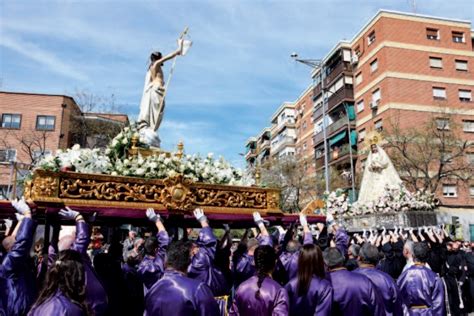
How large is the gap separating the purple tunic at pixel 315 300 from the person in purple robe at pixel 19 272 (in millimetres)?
2442

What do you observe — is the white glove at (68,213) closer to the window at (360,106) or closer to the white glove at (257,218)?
the white glove at (257,218)

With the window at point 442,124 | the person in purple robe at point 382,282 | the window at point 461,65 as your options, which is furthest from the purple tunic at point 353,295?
the window at point 461,65

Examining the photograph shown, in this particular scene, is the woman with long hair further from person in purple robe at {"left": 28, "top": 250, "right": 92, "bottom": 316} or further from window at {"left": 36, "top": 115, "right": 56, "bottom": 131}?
window at {"left": 36, "top": 115, "right": 56, "bottom": 131}

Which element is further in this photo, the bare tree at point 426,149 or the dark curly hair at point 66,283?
the bare tree at point 426,149

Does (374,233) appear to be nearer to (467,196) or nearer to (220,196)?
(220,196)

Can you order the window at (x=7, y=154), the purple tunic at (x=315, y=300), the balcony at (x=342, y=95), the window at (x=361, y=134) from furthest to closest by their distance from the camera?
1. the balcony at (x=342, y=95)
2. the window at (x=361, y=134)
3. the window at (x=7, y=154)
4. the purple tunic at (x=315, y=300)

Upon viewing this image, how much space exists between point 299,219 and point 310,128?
41.2 metres

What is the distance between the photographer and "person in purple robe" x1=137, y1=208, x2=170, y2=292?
4.83 metres

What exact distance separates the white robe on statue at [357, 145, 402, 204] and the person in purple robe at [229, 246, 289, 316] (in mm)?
9409

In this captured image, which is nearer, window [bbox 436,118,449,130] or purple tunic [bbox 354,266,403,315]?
purple tunic [bbox 354,266,403,315]

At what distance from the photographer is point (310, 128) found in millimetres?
46500

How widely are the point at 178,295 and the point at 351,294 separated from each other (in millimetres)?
1693

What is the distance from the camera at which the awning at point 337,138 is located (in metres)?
37.2

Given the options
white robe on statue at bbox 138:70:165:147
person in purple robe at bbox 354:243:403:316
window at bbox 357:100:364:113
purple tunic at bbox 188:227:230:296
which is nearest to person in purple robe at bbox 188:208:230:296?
purple tunic at bbox 188:227:230:296
